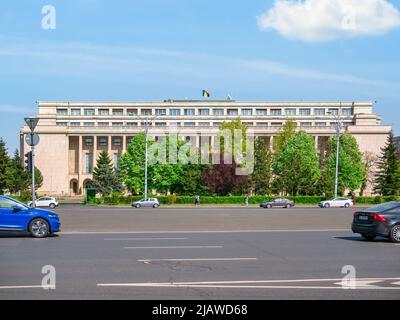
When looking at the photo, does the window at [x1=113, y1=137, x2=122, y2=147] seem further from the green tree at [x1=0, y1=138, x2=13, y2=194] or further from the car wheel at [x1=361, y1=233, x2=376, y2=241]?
the car wheel at [x1=361, y1=233, x2=376, y2=241]

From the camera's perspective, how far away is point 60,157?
118062 mm

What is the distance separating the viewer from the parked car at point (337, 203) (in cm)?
6421

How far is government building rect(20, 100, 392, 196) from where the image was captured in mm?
116062

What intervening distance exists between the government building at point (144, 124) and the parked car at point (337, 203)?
140 feet

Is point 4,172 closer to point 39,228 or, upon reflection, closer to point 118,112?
point 118,112

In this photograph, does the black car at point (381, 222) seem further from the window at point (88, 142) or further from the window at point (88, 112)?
the window at point (88, 112)

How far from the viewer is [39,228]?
19969mm

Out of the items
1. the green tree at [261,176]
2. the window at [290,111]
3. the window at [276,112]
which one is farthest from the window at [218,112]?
the green tree at [261,176]

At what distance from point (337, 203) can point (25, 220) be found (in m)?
50.5

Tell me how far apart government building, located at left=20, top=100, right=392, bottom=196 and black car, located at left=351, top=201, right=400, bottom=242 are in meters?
88.9

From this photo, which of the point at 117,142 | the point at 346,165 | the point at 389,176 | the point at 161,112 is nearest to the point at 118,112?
the point at 161,112

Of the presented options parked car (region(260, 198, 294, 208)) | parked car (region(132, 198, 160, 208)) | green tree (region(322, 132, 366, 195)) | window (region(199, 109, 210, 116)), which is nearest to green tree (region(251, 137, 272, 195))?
green tree (region(322, 132, 366, 195))

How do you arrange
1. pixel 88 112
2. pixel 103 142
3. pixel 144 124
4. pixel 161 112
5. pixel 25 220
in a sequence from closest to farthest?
pixel 25 220 < pixel 103 142 < pixel 144 124 < pixel 88 112 < pixel 161 112
